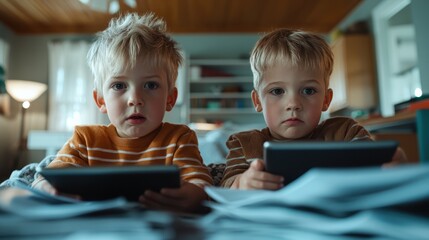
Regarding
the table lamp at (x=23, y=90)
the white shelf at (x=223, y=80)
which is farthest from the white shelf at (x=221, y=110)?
the table lamp at (x=23, y=90)

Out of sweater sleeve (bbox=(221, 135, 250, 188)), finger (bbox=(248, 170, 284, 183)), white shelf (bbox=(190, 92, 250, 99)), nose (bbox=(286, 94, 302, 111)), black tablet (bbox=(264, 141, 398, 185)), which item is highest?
white shelf (bbox=(190, 92, 250, 99))

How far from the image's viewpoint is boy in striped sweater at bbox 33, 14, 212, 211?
0.65 meters

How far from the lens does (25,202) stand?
1.05 feet

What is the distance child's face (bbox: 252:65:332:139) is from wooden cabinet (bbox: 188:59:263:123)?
13.7 feet

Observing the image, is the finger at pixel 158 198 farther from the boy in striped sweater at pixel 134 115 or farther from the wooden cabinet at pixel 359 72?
the wooden cabinet at pixel 359 72

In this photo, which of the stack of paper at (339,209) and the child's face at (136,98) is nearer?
the stack of paper at (339,209)

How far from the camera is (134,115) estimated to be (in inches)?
25.6

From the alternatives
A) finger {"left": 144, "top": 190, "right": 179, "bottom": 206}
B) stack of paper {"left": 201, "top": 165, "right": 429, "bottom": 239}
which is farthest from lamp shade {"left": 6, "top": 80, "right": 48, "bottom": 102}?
stack of paper {"left": 201, "top": 165, "right": 429, "bottom": 239}

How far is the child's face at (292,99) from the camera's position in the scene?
634mm

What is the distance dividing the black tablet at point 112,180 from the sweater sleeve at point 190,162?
18 centimetres

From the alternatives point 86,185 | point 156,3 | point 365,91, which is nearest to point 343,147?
point 86,185

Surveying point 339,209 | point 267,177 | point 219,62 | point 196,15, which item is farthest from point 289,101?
point 219,62

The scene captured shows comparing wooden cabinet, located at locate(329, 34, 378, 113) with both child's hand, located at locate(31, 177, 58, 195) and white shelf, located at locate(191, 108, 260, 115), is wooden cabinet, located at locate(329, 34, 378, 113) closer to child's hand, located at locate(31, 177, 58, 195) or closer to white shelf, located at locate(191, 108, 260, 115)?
white shelf, located at locate(191, 108, 260, 115)

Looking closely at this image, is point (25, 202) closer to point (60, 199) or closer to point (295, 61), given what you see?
point (60, 199)
